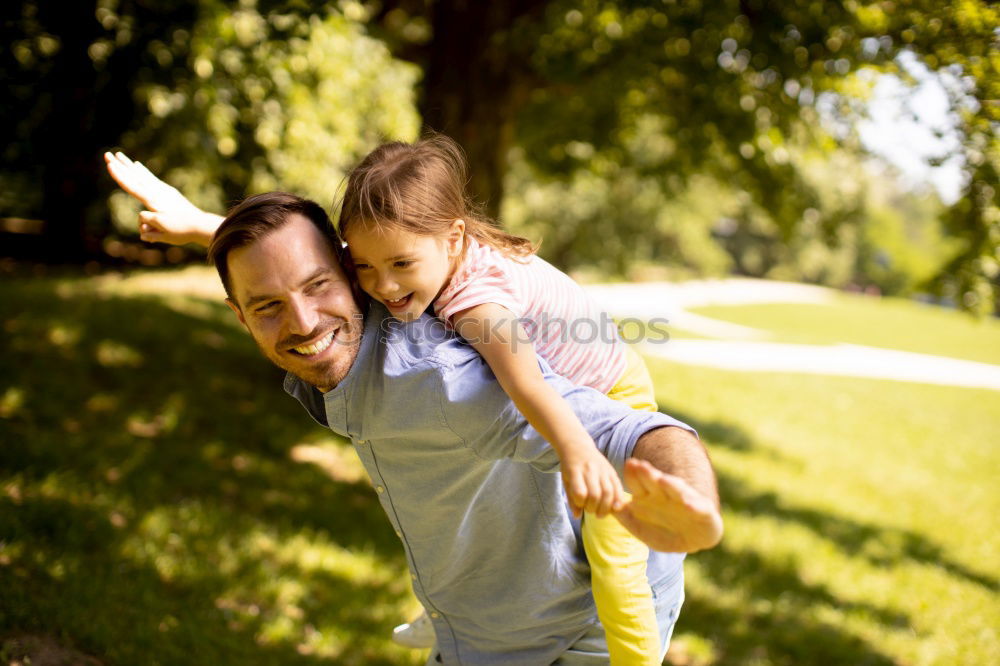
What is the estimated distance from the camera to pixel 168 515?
4.55 meters

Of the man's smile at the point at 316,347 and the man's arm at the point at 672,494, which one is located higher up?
the man's arm at the point at 672,494

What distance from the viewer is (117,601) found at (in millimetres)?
3461

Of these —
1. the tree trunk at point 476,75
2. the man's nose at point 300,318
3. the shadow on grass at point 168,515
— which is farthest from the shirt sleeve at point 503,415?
the tree trunk at point 476,75

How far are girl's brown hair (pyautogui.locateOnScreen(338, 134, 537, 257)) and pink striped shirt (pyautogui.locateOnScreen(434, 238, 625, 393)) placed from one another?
10cm

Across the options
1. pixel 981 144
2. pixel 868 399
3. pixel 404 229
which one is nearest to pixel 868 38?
pixel 981 144

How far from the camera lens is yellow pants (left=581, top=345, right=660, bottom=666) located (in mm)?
1960

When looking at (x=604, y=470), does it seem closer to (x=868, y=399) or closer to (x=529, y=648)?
(x=529, y=648)

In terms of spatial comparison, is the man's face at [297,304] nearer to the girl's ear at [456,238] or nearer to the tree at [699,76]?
the girl's ear at [456,238]

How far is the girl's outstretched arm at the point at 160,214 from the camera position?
2.45 metres

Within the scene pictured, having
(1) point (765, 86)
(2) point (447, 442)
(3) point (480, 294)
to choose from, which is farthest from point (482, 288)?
(1) point (765, 86)

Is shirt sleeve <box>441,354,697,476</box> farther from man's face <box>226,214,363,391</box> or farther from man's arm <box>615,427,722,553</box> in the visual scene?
man's face <box>226,214,363,391</box>

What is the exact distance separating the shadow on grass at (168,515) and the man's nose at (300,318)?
2094mm

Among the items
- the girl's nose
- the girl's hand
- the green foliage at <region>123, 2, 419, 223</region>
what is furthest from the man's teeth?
the green foliage at <region>123, 2, 419, 223</region>

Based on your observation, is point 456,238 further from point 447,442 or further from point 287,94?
point 287,94
